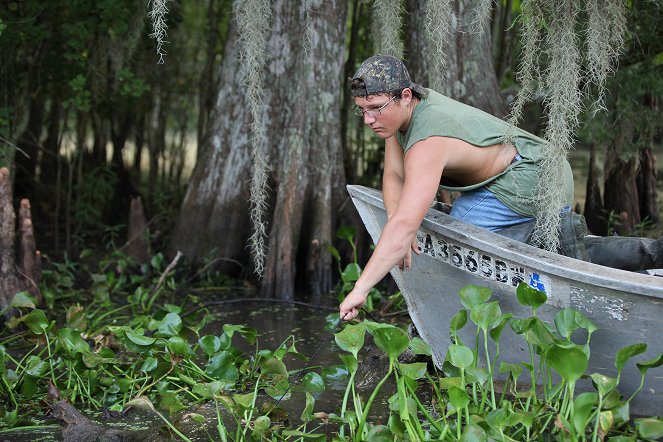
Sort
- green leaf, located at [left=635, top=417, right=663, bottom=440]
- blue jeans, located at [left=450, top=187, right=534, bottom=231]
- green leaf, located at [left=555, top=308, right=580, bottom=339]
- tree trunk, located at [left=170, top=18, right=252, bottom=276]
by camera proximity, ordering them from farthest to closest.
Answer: tree trunk, located at [left=170, top=18, right=252, bottom=276], blue jeans, located at [left=450, top=187, right=534, bottom=231], green leaf, located at [left=555, top=308, right=580, bottom=339], green leaf, located at [left=635, top=417, right=663, bottom=440]

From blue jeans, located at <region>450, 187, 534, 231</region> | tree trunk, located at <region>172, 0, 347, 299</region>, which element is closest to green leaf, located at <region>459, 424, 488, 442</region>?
blue jeans, located at <region>450, 187, 534, 231</region>

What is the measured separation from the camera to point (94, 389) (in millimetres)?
4680

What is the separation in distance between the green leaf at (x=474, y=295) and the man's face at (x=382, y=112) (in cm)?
77

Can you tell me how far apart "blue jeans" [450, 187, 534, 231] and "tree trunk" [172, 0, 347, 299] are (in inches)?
94.9

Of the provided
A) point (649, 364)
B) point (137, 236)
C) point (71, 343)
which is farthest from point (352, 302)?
point (137, 236)

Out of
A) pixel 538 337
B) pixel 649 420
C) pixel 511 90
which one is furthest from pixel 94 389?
pixel 511 90

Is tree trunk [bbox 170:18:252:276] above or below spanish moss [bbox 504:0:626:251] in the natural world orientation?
below

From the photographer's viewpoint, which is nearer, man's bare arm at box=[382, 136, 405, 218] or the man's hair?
the man's hair

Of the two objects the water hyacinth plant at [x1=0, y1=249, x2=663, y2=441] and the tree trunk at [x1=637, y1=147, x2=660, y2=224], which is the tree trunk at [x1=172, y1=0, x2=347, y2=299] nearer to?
the water hyacinth plant at [x1=0, y1=249, x2=663, y2=441]

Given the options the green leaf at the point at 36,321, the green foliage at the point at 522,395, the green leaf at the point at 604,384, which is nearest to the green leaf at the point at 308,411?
the green foliage at the point at 522,395

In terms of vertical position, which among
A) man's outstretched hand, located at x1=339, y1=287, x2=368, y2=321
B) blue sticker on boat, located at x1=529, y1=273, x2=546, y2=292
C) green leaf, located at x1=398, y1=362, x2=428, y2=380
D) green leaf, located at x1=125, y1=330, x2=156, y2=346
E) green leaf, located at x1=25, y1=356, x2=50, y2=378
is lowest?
green leaf, located at x1=25, y1=356, x2=50, y2=378

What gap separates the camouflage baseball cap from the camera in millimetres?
4016

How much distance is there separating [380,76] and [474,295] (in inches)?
39.2

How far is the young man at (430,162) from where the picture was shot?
3.96 m
